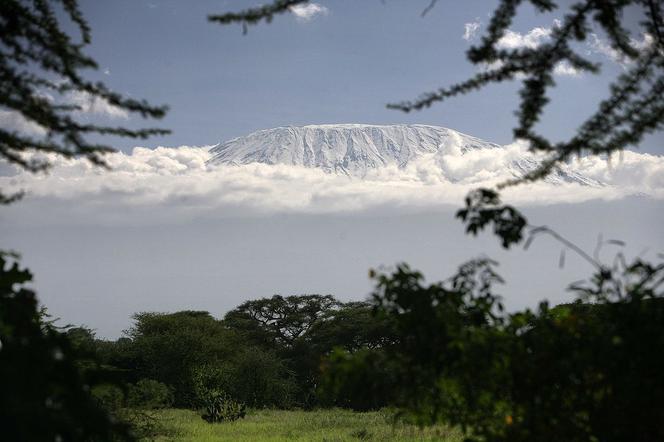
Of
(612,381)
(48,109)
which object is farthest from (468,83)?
(48,109)

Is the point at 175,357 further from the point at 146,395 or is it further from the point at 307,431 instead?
the point at 307,431

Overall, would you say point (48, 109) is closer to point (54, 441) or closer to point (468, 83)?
point (54, 441)

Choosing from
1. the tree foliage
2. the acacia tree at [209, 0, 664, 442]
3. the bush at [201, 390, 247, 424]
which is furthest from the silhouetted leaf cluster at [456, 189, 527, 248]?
the bush at [201, 390, 247, 424]

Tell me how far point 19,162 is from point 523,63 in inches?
148

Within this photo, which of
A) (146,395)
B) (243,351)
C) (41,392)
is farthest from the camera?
(243,351)

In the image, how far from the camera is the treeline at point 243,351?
33438 millimetres

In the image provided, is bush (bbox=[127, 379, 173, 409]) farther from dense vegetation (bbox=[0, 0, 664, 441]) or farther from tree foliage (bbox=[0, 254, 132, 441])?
tree foliage (bbox=[0, 254, 132, 441])

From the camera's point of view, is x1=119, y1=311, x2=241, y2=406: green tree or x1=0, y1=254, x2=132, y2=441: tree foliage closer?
x1=0, y1=254, x2=132, y2=441: tree foliage

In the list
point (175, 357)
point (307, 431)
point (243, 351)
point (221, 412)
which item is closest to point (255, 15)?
point (307, 431)

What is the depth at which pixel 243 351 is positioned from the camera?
38.9 metres

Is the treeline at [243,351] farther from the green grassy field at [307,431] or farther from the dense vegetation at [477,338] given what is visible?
the dense vegetation at [477,338]

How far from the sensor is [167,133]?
5.11 meters

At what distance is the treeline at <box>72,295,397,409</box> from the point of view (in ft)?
110

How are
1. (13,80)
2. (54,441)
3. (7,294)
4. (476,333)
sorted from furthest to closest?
(13,80), (7,294), (476,333), (54,441)
